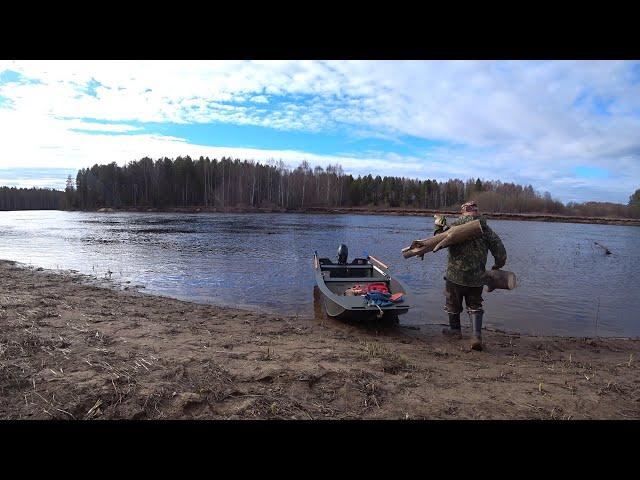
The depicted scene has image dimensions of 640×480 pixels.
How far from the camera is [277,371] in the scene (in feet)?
16.7

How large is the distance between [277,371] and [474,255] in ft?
14.0

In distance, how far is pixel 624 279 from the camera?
18.2m

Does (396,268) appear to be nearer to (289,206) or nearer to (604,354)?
(604,354)

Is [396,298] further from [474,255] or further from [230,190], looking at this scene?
[230,190]

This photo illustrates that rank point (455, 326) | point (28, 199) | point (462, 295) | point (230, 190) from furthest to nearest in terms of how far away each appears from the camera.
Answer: point (28, 199), point (230, 190), point (455, 326), point (462, 295)

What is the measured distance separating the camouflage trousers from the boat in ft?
3.03

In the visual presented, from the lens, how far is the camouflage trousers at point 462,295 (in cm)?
762

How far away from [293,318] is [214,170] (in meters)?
91.3

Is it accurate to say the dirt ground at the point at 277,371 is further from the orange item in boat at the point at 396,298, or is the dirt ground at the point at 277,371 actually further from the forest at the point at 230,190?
the forest at the point at 230,190

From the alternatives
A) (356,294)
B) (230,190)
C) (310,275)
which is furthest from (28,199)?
(356,294)

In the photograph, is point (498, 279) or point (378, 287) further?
point (378, 287)

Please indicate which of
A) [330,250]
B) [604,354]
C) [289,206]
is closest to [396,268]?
[330,250]

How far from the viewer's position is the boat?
8641 mm
